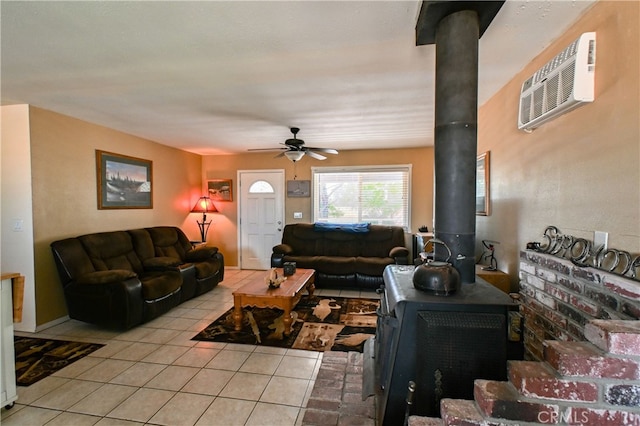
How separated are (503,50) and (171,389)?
3204mm

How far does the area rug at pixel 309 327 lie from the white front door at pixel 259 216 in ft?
6.94

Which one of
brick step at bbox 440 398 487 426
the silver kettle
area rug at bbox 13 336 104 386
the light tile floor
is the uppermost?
the silver kettle

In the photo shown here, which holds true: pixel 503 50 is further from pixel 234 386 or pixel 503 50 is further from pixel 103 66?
pixel 234 386

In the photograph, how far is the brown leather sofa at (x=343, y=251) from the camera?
4.37 m

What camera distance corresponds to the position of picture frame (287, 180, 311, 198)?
546 cm

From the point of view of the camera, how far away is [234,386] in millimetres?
2113

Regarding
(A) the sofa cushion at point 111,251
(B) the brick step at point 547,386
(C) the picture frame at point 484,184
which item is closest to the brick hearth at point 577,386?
(B) the brick step at point 547,386

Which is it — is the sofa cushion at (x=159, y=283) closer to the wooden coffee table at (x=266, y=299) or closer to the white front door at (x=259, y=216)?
the wooden coffee table at (x=266, y=299)

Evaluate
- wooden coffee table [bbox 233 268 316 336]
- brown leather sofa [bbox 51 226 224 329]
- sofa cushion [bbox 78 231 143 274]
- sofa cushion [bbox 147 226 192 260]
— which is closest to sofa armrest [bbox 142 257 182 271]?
brown leather sofa [bbox 51 226 224 329]

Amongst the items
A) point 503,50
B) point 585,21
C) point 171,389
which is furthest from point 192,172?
point 585,21

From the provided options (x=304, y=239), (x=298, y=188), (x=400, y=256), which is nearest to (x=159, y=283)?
(x=304, y=239)

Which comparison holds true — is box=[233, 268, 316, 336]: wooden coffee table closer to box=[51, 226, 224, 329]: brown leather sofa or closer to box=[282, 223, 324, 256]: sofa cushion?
box=[51, 226, 224, 329]: brown leather sofa

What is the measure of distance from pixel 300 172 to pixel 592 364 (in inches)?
194

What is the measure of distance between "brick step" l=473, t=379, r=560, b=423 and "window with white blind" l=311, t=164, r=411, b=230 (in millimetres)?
4330
